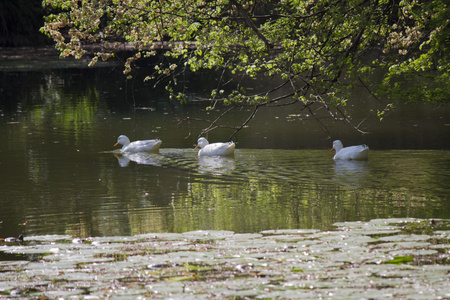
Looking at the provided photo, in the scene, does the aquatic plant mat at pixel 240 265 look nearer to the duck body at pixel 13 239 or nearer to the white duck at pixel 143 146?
the duck body at pixel 13 239

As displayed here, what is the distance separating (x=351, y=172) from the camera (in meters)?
13.9

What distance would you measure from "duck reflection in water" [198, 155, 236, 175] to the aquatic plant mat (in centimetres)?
673

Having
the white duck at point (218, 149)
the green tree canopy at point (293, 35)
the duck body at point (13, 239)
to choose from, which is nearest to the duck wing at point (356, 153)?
the green tree canopy at point (293, 35)

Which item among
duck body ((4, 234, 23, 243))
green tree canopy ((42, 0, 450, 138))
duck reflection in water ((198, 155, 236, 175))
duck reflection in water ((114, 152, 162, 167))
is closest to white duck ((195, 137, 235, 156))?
duck reflection in water ((198, 155, 236, 175))

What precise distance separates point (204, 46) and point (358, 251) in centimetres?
730

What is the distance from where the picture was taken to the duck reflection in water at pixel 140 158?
16.1m

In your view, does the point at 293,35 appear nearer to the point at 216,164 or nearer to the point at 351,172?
the point at 351,172

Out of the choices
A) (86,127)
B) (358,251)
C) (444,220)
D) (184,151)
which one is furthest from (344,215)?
(86,127)

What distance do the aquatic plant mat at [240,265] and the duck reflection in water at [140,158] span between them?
26.6 ft

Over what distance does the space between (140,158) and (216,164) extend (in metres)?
2.40

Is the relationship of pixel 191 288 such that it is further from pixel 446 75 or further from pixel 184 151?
pixel 184 151

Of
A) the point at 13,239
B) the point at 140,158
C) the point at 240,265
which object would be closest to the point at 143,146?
the point at 140,158

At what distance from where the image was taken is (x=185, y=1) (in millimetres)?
12336

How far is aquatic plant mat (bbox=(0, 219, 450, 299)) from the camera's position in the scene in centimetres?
542
